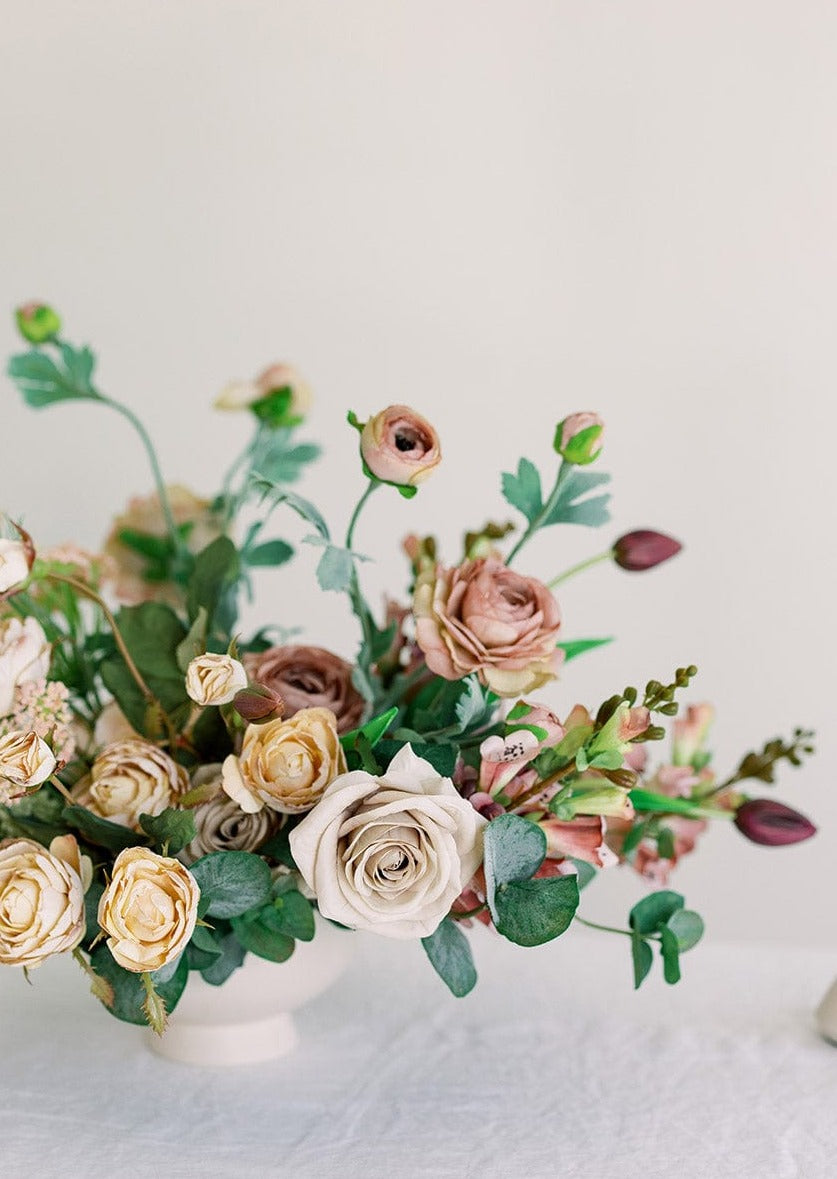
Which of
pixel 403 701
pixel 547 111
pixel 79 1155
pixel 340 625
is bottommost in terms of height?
pixel 79 1155

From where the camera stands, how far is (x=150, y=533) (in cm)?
109

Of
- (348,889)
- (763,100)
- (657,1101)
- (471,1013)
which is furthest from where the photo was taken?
(763,100)

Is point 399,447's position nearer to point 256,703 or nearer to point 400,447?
point 400,447

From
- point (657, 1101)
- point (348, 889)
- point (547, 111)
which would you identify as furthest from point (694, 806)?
point (547, 111)

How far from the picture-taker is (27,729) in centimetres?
76

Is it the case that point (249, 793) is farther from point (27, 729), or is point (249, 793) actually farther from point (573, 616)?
point (573, 616)

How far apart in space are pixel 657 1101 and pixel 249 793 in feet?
1.26

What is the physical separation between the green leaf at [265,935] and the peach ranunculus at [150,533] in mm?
358

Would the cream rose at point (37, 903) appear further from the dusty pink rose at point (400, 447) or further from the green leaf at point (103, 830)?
the dusty pink rose at point (400, 447)

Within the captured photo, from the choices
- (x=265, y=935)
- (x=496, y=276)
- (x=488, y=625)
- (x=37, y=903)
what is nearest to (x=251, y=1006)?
(x=265, y=935)

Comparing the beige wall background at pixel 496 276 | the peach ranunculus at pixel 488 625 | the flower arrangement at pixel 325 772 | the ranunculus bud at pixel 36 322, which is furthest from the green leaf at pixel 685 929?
the ranunculus bud at pixel 36 322

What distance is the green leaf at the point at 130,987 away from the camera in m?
0.76

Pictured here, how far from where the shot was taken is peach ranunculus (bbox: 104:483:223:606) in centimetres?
108

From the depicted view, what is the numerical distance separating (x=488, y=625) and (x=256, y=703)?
0.51ft
